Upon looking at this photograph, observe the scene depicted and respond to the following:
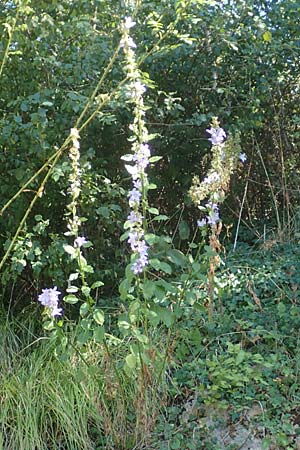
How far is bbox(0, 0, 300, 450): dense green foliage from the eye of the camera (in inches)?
101

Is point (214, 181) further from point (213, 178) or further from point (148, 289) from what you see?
point (148, 289)

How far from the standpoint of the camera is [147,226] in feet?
10.2

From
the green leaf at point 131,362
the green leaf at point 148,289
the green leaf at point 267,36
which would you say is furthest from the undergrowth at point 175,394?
the green leaf at point 267,36

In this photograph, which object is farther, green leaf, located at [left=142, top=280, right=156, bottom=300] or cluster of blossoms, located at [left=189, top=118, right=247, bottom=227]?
cluster of blossoms, located at [left=189, top=118, right=247, bottom=227]

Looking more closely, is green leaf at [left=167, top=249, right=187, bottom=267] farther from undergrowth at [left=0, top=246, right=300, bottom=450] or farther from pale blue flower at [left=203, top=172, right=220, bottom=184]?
pale blue flower at [left=203, top=172, right=220, bottom=184]

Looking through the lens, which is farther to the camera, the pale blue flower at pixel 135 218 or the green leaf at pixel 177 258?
the green leaf at pixel 177 258

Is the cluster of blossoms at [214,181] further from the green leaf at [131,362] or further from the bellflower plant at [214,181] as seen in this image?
the green leaf at [131,362]

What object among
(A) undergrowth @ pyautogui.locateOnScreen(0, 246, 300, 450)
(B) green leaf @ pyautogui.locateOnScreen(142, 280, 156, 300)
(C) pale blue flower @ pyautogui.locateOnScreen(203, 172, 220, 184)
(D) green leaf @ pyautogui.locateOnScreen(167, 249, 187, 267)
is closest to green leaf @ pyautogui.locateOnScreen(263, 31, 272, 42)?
(C) pale blue flower @ pyautogui.locateOnScreen(203, 172, 220, 184)

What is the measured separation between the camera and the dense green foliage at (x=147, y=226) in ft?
8.44

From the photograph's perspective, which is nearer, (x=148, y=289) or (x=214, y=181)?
(x=148, y=289)

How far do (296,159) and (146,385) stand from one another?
2.99 metres

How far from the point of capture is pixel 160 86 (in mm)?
4086

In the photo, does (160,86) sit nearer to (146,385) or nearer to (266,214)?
(266,214)

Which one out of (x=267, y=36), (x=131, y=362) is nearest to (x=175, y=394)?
(x=131, y=362)
